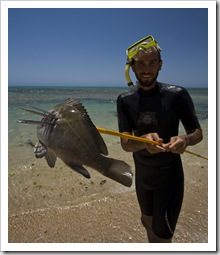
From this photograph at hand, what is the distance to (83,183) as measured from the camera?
193 inches

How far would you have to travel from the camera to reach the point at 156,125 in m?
2.44

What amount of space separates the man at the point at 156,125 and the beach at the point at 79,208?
1.13 m

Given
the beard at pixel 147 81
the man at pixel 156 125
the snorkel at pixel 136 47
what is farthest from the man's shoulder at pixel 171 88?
the snorkel at pixel 136 47

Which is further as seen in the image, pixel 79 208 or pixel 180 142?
pixel 79 208

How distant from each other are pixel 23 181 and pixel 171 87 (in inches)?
149

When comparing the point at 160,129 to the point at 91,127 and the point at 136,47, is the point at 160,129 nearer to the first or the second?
the point at 136,47

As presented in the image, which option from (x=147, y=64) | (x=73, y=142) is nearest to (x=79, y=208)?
(x=147, y=64)

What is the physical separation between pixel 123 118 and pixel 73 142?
3.84 ft

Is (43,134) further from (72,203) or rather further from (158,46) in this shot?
(72,203)

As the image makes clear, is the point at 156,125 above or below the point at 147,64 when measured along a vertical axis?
below

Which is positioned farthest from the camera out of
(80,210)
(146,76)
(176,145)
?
(80,210)

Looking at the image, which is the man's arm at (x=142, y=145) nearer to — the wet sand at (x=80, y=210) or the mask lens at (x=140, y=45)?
the mask lens at (x=140, y=45)

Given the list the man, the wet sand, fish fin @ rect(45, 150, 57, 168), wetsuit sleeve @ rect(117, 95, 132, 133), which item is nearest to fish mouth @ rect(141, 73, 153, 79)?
the man

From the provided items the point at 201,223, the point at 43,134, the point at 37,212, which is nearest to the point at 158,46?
the point at 43,134
